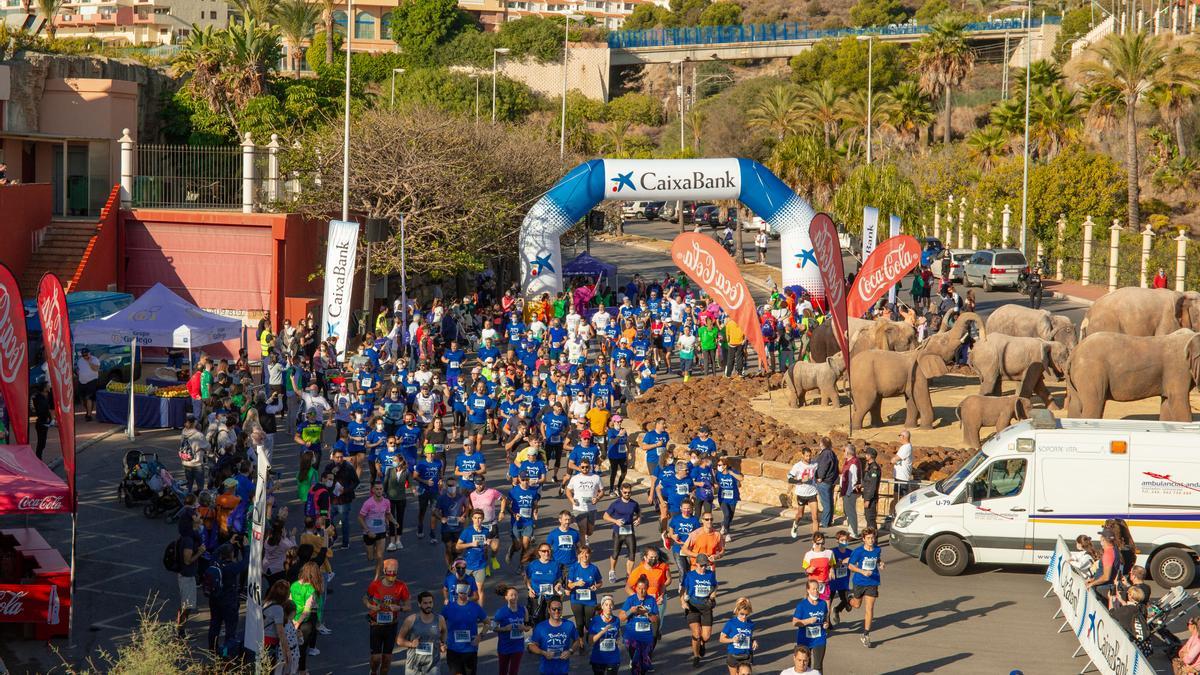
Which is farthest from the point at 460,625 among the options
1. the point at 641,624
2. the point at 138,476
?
the point at 138,476

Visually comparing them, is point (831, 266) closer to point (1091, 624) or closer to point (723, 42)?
point (1091, 624)

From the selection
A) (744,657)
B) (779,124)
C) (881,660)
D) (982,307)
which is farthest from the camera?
(779,124)

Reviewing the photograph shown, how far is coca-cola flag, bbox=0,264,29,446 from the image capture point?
16141 mm

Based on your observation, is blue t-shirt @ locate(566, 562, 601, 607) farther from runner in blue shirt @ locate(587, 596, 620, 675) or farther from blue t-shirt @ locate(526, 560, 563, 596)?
runner in blue shirt @ locate(587, 596, 620, 675)

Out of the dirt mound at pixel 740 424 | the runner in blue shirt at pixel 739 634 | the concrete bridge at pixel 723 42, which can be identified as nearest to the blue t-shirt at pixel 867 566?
the runner in blue shirt at pixel 739 634

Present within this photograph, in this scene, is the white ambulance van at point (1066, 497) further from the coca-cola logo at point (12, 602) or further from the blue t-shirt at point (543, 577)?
the coca-cola logo at point (12, 602)

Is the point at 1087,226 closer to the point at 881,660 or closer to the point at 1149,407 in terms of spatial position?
the point at 1149,407

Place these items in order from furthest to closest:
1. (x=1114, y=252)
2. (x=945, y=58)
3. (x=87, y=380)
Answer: (x=945, y=58), (x=1114, y=252), (x=87, y=380)

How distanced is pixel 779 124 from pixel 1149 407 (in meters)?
50.5

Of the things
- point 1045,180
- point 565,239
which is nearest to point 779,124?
point 1045,180

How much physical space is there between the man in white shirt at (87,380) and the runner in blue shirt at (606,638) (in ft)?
52.4

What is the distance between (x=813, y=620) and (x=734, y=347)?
16.2 meters

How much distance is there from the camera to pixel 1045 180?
53656mm

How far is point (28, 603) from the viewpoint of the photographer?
15023mm
